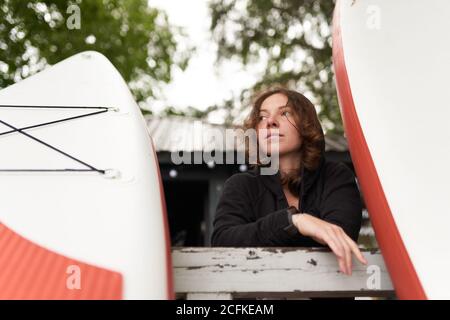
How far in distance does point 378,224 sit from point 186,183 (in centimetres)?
695

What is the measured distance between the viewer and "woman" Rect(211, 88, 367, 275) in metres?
1.38

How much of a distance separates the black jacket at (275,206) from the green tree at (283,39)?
9206 millimetres

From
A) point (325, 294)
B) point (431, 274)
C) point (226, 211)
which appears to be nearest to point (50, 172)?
point (226, 211)

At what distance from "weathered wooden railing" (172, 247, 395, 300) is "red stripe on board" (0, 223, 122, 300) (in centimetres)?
22

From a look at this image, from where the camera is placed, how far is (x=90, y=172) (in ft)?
5.50

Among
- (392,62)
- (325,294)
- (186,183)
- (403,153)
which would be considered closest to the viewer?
(325,294)

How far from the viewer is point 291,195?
1.82m

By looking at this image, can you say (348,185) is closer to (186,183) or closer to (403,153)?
(403,153)

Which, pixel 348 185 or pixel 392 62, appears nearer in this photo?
pixel 348 185

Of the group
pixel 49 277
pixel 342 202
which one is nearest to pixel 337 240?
pixel 342 202

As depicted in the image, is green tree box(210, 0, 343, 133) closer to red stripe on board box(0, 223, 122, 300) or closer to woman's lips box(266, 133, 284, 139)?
woman's lips box(266, 133, 284, 139)

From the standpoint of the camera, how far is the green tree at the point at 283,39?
1077 centimetres

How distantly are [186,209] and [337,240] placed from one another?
8592 mm

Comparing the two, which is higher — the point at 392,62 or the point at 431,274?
the point at 392,62
